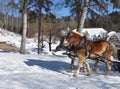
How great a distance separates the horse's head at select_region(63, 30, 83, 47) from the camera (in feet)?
43.7

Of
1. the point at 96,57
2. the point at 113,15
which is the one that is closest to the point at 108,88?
the point at 96,57

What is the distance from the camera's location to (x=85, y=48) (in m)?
13.5

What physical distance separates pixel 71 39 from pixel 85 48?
652 millimetres

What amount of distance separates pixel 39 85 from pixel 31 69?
12.5ft

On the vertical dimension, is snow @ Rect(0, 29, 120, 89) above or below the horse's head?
below

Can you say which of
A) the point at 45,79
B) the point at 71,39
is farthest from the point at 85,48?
the point at 45,79

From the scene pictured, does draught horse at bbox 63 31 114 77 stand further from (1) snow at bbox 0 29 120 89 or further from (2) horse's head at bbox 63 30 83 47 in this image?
A: (1) snow at bbox 0 29 120 89

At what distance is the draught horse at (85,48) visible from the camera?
44.0 feet

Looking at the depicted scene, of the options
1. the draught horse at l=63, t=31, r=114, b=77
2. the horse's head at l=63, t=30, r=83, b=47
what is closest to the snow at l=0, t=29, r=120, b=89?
the draught horse at l=63, t=31, r=114, b=77

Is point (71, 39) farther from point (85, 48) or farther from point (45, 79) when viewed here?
point (45, 79)

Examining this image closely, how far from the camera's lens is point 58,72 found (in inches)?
563

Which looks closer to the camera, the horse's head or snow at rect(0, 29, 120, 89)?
snow at rect(0, 29, 120, 89)

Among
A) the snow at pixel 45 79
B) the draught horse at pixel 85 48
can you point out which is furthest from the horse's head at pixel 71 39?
the snow at pixel 45 79

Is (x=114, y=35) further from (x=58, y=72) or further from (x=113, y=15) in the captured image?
(x=58, y=72)
